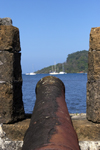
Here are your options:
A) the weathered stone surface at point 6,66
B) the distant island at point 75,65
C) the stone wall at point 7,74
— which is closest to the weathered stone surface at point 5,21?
the stone wall at point 7,74

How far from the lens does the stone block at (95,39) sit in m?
4.08

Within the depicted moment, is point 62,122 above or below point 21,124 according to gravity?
above

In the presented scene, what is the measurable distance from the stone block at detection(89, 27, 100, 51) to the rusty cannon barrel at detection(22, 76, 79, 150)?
3.00 ft

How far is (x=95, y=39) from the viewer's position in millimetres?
4094

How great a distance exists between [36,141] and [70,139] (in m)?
0.38

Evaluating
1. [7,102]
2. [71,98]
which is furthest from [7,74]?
[71,98]

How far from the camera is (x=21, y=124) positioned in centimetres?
419

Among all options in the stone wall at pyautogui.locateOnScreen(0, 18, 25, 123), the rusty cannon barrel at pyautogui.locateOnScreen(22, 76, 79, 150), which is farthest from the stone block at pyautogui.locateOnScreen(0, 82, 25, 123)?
the rusty cannon barrel at pyautogui.locateOnScreen(22, 76, 79, 150)

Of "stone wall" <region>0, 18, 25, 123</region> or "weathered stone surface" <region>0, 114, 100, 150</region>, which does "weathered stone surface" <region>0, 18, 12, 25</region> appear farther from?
"weathered stone surface" <region>0, 114, 100, 150</region>

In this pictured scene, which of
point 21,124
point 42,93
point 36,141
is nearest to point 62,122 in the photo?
point 36,141

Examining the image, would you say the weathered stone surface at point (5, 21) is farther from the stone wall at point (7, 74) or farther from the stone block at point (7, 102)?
the stone block at point (7, 102)

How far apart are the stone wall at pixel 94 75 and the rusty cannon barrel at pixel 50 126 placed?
59 centimetres

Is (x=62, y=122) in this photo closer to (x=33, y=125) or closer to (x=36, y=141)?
(x=33, y=125)

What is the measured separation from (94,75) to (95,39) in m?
0.60
